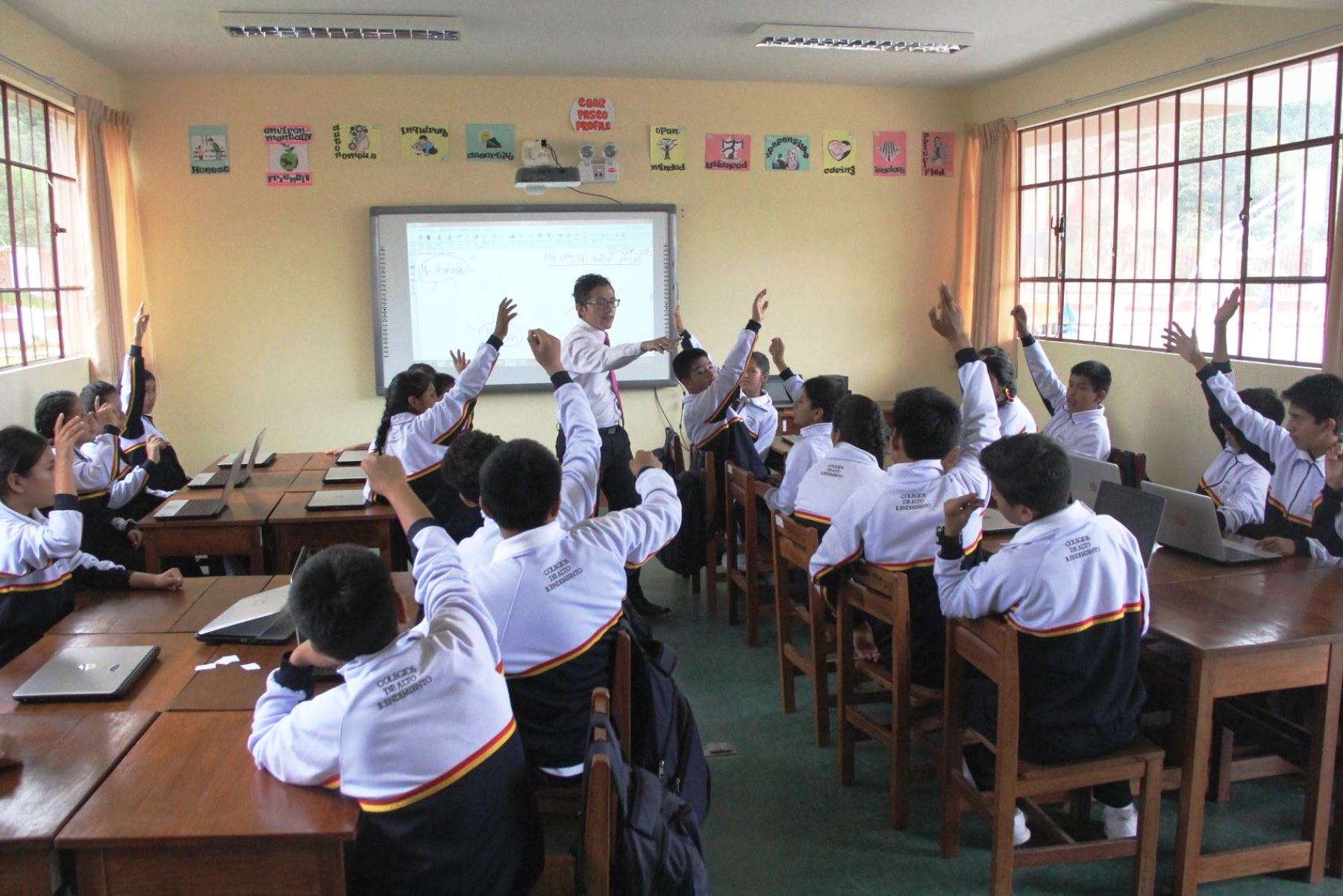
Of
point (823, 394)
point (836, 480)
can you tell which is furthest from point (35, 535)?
point (823, 394)

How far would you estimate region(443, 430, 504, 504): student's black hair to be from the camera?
8.46 feet

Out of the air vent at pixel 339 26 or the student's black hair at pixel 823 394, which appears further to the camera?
the air vent at pixel 339 26

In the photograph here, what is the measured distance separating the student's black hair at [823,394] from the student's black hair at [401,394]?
1554mm

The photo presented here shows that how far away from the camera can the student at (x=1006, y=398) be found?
439 cm

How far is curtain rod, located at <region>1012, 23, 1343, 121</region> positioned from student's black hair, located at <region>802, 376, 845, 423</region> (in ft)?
9.62

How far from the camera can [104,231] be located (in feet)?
19.0

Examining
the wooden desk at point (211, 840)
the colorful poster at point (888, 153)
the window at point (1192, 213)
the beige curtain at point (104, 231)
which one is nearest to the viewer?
the wooden desk at point (211, 840)

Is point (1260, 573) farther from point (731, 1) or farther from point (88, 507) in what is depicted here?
point (88, 507)

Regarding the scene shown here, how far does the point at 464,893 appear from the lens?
1515mm

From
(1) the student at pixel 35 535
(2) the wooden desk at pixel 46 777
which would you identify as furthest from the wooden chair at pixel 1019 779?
(1) the student at pixel 35 535

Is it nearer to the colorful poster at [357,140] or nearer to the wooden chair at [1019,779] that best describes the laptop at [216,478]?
the colorful poster at [357,140]

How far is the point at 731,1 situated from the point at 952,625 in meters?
3.66

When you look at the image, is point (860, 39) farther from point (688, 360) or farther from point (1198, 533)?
point (1198, 533)

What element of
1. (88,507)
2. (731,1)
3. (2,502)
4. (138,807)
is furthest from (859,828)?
(731,1)
